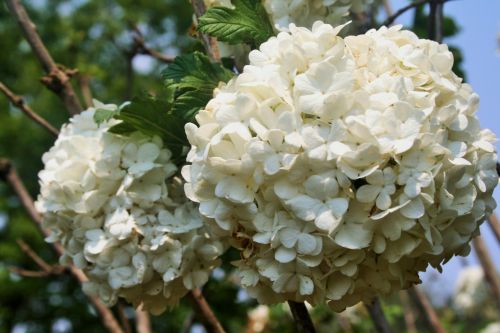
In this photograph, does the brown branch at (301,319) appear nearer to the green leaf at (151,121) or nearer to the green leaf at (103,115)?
the green leaf at (151,121)

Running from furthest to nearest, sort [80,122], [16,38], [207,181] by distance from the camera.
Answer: [16,38] < [80,122] < [207,181]

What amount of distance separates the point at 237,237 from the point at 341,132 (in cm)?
34

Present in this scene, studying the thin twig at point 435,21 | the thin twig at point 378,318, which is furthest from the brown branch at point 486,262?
the thin twig at point 435,21

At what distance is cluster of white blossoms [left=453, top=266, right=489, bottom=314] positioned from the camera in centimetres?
854

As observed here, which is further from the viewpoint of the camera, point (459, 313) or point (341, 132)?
point (459, 313)

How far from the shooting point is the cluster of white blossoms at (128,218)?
181 centimetres

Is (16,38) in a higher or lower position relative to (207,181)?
lower

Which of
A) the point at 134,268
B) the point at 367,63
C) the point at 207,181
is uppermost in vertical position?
the point at 367,63

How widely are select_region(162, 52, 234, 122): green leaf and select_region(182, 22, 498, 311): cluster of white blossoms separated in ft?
0.54

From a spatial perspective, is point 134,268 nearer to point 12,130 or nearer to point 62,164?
point 62,164

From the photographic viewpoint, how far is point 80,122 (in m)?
2.04

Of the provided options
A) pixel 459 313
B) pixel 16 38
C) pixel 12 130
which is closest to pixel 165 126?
pixel 459 313

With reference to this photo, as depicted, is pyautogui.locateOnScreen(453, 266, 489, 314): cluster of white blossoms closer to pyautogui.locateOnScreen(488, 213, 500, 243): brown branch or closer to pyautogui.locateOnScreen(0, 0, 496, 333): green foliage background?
pyautogui.locateOnScreen(0, 0, 496, 333): green foliage background

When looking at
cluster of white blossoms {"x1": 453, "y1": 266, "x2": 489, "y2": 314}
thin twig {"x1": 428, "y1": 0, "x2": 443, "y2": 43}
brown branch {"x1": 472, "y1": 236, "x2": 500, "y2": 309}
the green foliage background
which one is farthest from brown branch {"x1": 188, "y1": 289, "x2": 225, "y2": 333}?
cluster of white blossoms {"x1": 453, "y1": 266, "x2": 489, "y2": 314}
